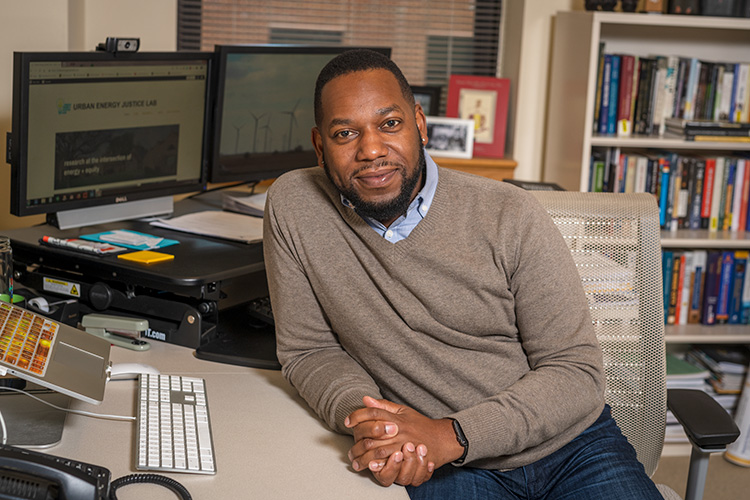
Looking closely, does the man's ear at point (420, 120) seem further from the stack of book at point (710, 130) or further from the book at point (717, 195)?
the book at point (717, 195)

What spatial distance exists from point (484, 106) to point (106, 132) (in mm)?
1702

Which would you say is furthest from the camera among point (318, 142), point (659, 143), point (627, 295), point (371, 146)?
point (659, 143)

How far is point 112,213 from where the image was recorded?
2.02 m

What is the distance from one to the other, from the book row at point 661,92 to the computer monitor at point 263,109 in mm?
1105

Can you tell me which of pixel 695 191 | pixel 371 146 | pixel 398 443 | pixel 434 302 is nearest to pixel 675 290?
pixel 695 191

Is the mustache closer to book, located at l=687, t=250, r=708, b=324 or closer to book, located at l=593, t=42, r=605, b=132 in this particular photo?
book, located at l=593, t=42, r=605, b=132

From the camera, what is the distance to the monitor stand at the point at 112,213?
6.30 ft

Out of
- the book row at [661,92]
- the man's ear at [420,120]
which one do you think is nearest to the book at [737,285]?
the book row at [661,92]

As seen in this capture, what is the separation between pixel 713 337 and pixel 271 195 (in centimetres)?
203

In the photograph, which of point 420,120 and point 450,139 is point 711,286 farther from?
point 420,120

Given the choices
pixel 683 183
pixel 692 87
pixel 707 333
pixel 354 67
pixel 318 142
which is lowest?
pixel 707 333

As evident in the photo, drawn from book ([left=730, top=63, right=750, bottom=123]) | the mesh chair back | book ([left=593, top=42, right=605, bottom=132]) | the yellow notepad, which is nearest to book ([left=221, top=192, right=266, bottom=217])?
the yellow notepad

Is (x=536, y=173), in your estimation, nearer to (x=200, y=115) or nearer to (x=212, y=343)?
(x=200, y=115)

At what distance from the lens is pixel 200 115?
2152mm
